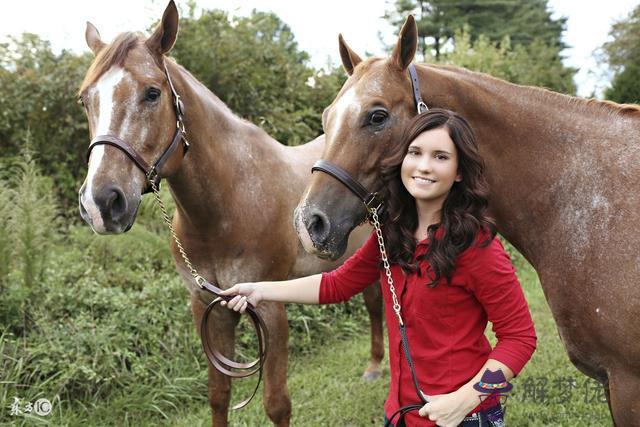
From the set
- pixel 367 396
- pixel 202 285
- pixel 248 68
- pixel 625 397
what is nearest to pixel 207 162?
pixel 202 285

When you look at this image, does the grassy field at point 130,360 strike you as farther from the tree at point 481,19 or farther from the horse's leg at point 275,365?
the tree at point 481,19

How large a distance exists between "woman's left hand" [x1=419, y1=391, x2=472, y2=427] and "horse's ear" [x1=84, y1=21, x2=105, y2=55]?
8.32 ft

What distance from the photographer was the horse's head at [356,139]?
1912 mm

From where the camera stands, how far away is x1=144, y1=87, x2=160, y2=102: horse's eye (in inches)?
100

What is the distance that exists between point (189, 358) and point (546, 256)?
3375 millimetres

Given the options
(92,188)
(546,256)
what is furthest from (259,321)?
(546,256)

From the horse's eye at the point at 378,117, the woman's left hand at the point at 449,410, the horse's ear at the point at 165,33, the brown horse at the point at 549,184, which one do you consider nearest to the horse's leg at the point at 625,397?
the brown horse at the point at 549,184

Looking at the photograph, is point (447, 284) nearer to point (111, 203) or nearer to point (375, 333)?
point (111, 203)

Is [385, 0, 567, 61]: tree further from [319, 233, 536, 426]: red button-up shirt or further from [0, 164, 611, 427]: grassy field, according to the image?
[319, 233, 536, 426]: red button-up shirt

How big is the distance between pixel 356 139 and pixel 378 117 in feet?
0.40

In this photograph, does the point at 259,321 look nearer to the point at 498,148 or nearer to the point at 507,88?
the point at 498,148

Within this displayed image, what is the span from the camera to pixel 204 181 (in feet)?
9.79

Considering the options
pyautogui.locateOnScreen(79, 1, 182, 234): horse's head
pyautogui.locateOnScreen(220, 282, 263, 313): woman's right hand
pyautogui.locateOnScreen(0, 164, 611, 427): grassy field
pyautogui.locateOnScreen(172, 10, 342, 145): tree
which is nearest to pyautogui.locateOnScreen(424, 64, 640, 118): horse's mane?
pyautogui.locateOnScreen(220, 282, 263, 313): woman's right hand

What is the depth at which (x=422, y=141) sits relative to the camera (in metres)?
1.76
